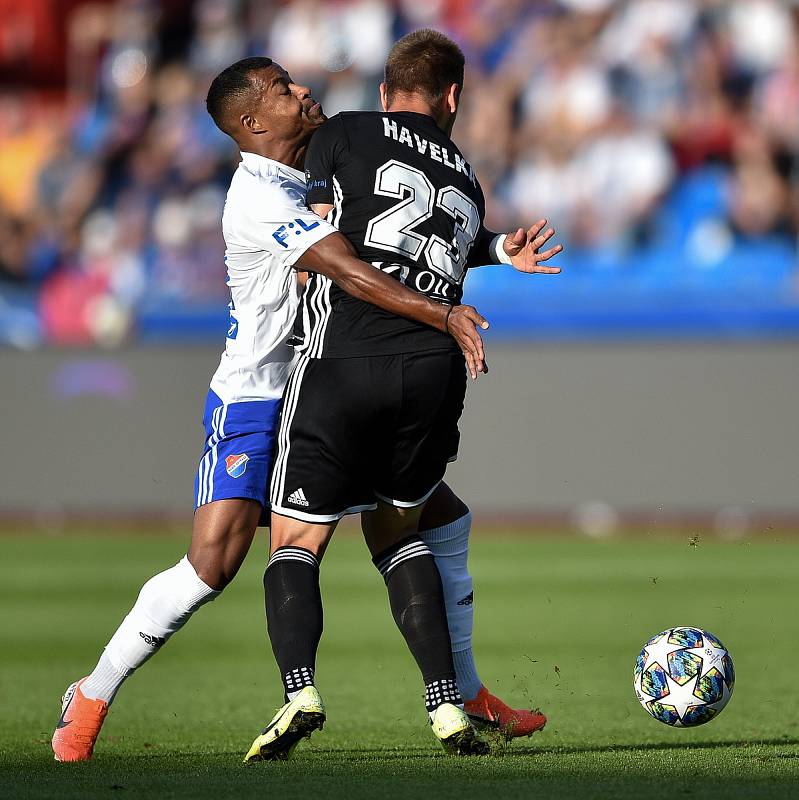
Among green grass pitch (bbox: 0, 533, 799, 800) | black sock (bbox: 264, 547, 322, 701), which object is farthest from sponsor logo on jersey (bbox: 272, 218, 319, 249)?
green grass pitch (bbox: 0, 533, 799, 800)

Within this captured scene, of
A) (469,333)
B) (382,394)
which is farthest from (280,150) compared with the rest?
(469,333)

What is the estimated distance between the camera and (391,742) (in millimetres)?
5281

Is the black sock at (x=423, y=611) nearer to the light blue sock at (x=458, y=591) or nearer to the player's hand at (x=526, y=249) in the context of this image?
the light blue sock at (x=458, y=591)

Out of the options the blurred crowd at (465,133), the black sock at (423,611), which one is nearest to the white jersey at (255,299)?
the black sock at (423,611)

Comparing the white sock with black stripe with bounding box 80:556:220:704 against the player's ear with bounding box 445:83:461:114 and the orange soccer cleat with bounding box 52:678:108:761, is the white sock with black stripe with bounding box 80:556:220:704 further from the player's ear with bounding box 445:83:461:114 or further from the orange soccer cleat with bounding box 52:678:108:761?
the player's ear with bounding box 445:83:461:114

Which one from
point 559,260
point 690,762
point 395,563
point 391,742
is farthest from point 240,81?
point 559,260

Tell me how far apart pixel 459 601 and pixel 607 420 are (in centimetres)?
1076

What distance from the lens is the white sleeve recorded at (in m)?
4.69

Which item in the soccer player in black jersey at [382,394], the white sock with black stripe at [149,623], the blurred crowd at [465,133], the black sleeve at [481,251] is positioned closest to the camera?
the soccer player in black jersey at [382,394]

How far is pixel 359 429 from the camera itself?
A: 15.4 ft

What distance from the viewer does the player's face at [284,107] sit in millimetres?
5203

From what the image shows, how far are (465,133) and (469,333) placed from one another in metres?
14.2

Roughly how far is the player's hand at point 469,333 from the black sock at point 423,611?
70 cm

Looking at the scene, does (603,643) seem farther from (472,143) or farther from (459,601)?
(472,143)
